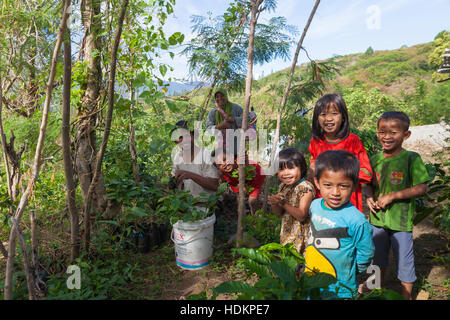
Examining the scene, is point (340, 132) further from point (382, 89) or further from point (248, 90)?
point (382, 89)

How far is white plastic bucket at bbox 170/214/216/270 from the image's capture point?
2289mm

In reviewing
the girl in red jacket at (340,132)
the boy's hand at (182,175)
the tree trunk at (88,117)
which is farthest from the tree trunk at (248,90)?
the tree trunk at (88,117)

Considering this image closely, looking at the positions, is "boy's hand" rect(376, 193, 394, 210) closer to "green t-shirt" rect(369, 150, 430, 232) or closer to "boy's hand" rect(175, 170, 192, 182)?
"green t-shirt" rect(369, 150, 430, 232)

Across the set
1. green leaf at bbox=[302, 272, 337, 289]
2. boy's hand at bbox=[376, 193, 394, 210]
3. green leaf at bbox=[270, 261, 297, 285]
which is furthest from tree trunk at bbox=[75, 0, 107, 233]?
boy's hand at bbox=[376, 193, 394, 210]

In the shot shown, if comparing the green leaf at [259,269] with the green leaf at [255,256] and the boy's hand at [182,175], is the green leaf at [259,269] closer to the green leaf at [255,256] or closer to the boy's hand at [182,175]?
the green leaf at [255,256]

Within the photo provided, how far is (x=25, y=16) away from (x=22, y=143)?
119cm

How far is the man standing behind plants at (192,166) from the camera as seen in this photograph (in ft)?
8.47

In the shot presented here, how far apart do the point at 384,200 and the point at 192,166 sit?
67.9 inches

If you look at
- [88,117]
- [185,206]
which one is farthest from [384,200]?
[88,117]

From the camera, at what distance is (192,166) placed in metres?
2.69
